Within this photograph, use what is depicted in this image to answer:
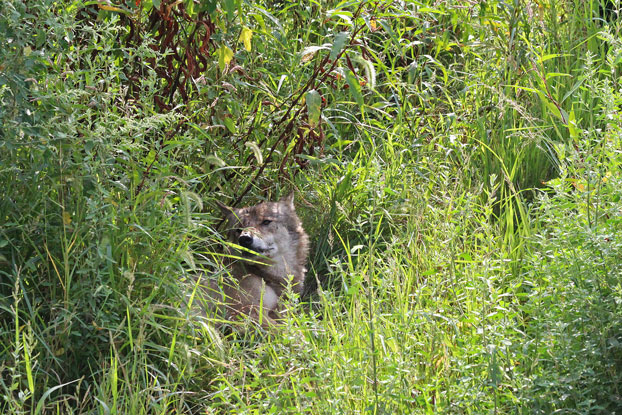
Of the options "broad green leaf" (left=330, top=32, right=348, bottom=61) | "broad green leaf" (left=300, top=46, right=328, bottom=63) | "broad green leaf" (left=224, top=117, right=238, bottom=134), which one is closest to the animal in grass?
"broad green leaf" (left=224, top=117, right=238, bottom=134)

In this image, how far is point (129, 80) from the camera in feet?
14.8

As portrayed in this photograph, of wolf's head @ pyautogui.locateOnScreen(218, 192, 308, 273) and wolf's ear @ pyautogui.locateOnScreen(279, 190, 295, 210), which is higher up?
wolf's ear @ pyautogui.locateOnScreen(279, 190, 295, 210)

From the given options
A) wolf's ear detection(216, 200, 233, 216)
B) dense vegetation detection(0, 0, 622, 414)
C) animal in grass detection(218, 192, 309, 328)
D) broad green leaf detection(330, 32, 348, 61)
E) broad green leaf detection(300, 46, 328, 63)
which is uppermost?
broad green leaf detection(330, 32, 348, 61)

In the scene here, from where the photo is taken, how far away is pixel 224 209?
5.05 m

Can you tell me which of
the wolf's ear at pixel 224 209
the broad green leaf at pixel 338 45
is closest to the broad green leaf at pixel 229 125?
the wolf's ear at pixel 224 209

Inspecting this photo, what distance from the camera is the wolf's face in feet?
16.7

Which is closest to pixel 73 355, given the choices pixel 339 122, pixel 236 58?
pixel 236 58

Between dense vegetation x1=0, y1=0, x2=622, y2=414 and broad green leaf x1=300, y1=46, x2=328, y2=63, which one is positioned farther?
broad green leaf x1=300, y1=46, x2=328, y2=63

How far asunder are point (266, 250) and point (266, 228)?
0.44 ft

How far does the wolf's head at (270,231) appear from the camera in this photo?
5.07 metres

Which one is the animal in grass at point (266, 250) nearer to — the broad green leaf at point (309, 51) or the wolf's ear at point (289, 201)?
the wolf's ear at point (289, 201)

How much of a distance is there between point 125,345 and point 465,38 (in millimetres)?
3096

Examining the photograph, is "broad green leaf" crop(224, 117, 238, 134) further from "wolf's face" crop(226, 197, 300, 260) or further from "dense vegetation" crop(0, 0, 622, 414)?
"wolf's face" crop(226, 197, 300, 260)

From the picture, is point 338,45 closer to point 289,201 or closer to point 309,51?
point 309,51
